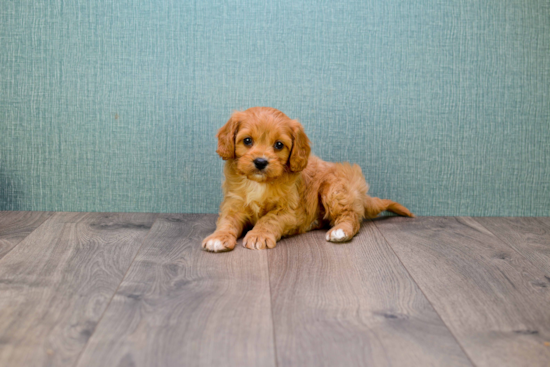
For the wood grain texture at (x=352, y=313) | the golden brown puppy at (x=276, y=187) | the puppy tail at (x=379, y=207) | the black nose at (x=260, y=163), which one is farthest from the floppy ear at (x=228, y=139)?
the puppy tail at (x=379, y=207)

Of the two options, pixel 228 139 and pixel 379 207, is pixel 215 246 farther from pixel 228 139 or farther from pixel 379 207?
pixel 379 207

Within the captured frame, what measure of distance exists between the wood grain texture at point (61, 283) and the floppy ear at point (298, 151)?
83cm

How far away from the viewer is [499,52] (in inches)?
118

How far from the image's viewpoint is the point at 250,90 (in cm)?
294

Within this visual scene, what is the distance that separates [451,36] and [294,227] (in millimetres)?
1489

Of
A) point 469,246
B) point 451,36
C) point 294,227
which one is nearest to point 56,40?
point 294,227

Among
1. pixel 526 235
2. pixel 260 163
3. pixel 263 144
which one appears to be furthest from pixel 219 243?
pixel 526 235

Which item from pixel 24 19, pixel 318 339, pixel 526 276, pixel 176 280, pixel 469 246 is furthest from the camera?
pixel 24 19

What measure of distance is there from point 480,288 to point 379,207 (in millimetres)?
1052

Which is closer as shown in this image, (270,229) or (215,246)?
(215,246)

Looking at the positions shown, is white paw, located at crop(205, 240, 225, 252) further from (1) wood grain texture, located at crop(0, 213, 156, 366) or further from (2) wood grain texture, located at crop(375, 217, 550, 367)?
(2) wood grain texture, located at crop(375, 217, 550, 367)

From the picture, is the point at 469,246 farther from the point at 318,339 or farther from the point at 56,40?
the point at 56,40

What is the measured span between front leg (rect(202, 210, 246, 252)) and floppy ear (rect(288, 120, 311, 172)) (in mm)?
370

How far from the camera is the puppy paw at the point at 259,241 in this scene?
2322 mm
